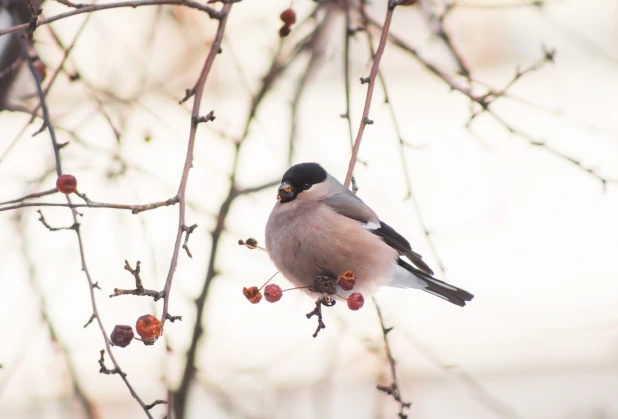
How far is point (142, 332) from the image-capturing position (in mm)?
1675

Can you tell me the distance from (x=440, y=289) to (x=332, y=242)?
686 mm

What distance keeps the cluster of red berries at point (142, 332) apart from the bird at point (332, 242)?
1.00m

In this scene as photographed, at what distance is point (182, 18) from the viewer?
3.96 metres

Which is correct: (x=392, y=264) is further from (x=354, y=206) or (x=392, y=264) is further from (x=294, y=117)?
(x=294, y=117)

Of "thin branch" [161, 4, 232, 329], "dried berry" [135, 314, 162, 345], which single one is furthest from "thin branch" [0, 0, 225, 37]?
"dried berry" [135, 314, 162, 345]

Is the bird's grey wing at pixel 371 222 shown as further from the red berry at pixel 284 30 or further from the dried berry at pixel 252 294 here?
the dried berry at pixel 252 294

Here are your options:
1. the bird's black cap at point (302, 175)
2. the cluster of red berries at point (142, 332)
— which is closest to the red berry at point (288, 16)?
the bird's black cap at point (302, 175)

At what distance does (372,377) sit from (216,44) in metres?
2.34

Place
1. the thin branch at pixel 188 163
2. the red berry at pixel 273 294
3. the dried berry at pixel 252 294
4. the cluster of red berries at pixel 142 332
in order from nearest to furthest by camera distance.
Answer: the thin branch at pixel 188 163 < the cluster of red berries at pixel 142 332 < the dried berry at pixel 252 294 < the red berry at pixel 273 294

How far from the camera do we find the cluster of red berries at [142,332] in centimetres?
167

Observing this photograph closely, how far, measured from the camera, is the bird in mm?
2748

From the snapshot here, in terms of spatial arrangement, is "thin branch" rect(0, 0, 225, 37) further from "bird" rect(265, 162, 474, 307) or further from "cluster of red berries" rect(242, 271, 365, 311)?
"bird" rect(265, 162, 474, 307)

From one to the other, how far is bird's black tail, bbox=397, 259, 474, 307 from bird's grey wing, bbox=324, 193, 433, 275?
0.26 feet

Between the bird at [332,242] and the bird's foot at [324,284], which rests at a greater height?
the bird at [332,242]
